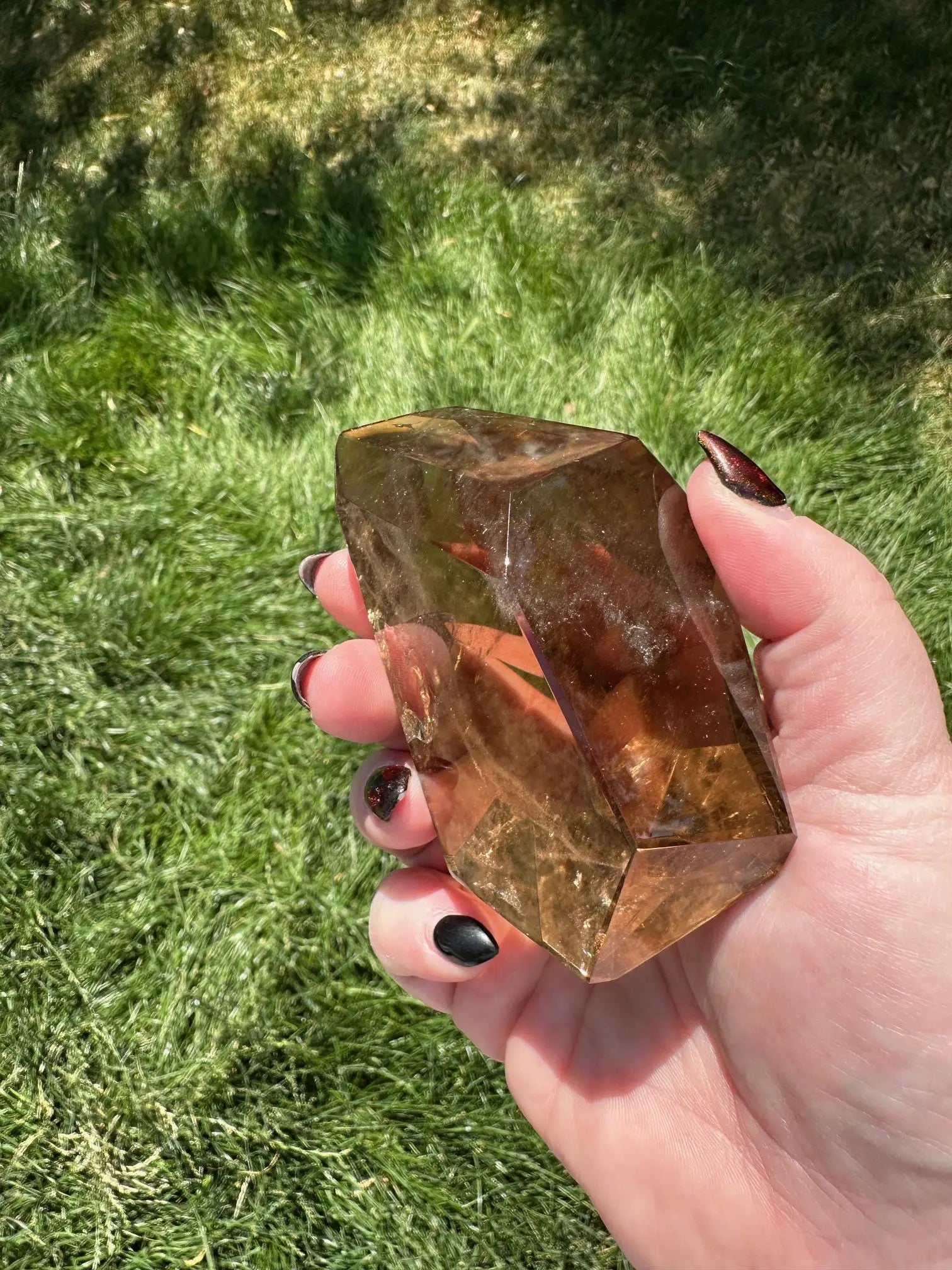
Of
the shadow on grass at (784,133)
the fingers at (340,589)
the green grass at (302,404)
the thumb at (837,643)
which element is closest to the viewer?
the thumb at (837,643)

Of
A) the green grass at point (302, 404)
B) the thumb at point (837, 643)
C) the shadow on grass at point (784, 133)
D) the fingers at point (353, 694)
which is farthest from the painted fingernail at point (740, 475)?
the shadow on grass at point (784, 133)

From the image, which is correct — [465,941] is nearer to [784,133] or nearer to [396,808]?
[396,808]

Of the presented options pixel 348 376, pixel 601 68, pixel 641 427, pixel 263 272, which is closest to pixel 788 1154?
pixel 641 427

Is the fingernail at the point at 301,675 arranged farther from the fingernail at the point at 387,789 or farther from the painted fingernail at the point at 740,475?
the painted fingernail at the point at 740,475

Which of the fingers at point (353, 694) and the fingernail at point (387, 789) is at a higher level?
the fingers at point (353, 694)

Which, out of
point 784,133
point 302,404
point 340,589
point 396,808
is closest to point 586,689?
point 396,808

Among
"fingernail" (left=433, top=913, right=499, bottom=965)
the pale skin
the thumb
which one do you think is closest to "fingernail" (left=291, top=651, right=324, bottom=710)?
the pale skin

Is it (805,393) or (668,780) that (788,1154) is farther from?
(805,393)
